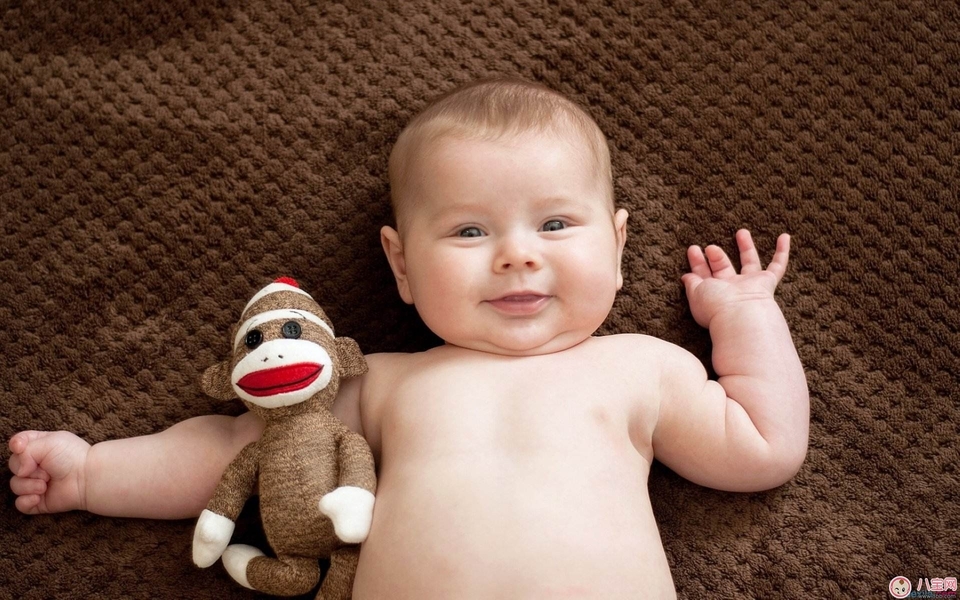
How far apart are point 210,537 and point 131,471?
0.70 ft

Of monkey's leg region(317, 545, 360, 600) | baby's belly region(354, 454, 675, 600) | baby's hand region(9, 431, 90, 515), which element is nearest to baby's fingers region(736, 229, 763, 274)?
baby's belly region(354, 454, 675, 600)

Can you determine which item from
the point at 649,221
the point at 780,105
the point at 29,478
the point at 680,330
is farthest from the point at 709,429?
the point at 29,478

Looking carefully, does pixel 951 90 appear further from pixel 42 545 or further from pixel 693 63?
pixel 42 545

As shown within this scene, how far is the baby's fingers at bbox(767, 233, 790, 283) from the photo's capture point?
1.36m

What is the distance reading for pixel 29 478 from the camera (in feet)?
4.10

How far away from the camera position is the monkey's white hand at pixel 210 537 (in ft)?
3.65

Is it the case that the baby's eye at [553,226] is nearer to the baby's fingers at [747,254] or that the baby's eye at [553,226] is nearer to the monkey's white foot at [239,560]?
the baby's fingers at [747,254]

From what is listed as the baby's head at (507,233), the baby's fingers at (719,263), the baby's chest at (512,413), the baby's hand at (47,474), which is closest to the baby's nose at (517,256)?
the baby's head at (507,233)

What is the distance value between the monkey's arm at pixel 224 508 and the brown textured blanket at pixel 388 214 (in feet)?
0.53

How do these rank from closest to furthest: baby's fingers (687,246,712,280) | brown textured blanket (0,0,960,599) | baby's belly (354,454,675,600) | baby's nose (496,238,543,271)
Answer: baby's belly (354,454,675,600) → baby's nose (496,238,543,271) → brown textured blanket (0,0,960,599) → baby's fingers (687,246,712,280)

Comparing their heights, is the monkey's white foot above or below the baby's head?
below

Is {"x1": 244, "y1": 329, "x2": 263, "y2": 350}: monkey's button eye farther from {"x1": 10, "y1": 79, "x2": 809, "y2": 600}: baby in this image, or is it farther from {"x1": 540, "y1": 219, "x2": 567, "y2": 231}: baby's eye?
{"x1": 540, "y1": 219, "x2": 567, "y2": 231}: baby's eye

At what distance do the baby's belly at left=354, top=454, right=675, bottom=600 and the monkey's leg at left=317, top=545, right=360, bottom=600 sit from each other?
31 mm

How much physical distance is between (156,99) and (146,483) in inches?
27.2
